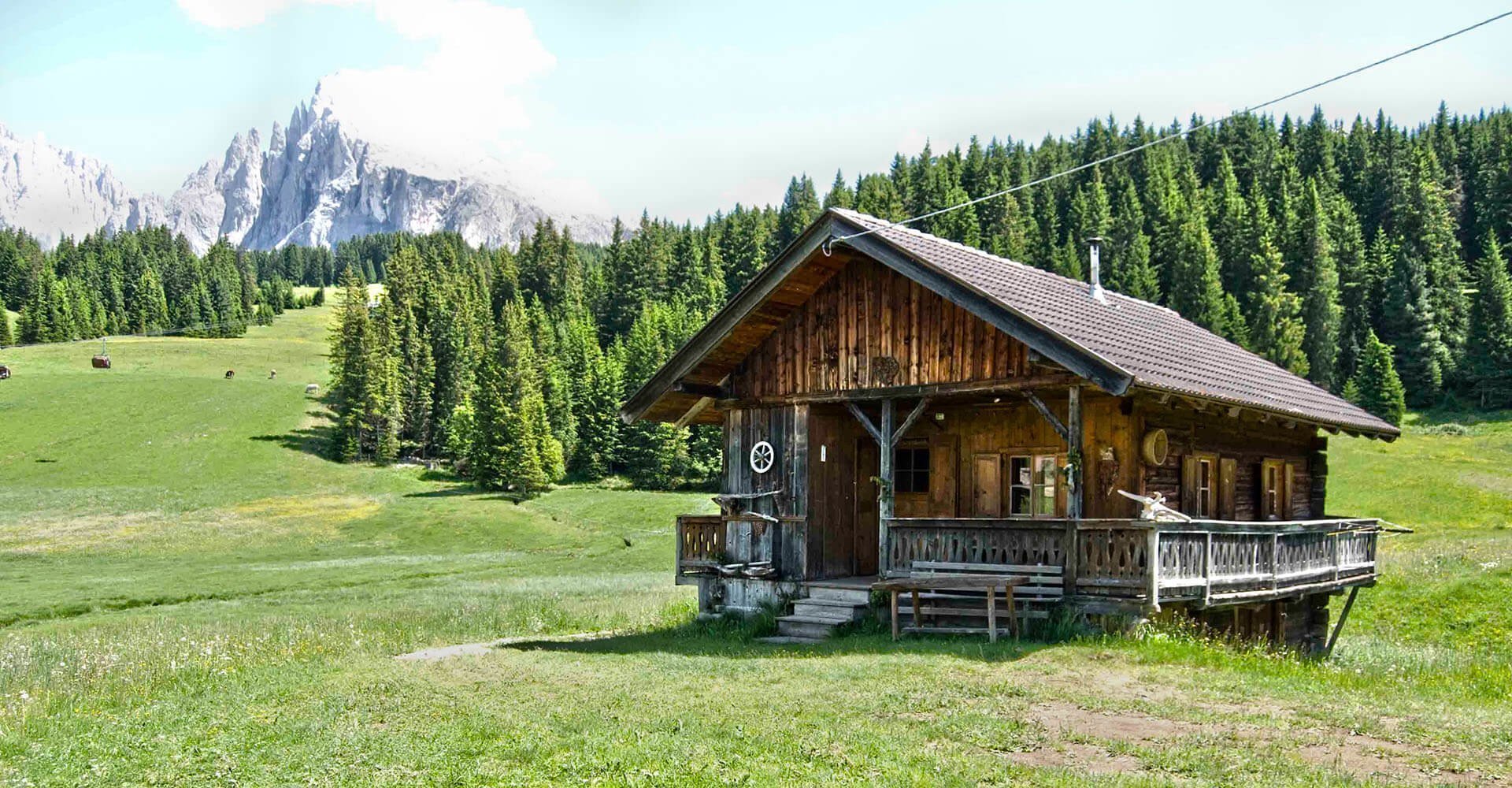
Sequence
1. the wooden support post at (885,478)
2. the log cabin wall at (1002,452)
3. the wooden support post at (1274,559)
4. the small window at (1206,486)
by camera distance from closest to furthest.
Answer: the log cabin wall at (1002,452)
the wooden support post at (885,478)
the wooden support post at (1274,559)
the small window at (1206,486)

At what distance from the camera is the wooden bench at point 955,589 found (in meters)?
18.0

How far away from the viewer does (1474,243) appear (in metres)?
126

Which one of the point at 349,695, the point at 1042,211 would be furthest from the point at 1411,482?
the point at 1042,211

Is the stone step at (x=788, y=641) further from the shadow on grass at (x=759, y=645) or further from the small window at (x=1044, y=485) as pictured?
the small window at (x=1044, y=485)

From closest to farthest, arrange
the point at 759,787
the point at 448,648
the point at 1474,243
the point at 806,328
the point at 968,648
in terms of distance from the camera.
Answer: the point at 759,787 → the point at 968,648 → the point at 448,648 → the point at 806,328 → the point at 1474,243

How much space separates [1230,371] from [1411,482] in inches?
1693

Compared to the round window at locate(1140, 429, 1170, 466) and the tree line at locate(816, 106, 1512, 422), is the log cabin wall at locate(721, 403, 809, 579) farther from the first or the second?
the tree line at locate(816, 106, 1512, 422)

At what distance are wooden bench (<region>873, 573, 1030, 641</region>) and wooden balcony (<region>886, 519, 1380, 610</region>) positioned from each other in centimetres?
53

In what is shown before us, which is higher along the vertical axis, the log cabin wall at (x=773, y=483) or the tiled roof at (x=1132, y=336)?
the tiled roof at (x=1132, y=336)

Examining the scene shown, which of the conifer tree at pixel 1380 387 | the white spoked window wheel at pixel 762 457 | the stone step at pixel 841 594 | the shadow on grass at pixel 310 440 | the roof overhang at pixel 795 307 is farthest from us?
the shadow on grass at pixel 310 440

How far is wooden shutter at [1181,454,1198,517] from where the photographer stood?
21984mm

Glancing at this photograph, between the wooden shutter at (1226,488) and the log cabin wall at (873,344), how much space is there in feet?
21.5

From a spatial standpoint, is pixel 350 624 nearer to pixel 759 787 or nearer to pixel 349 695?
pixel 349 695

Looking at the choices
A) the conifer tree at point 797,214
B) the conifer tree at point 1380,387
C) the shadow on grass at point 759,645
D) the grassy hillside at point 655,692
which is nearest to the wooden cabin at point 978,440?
the shadow on grass at point 759,645
